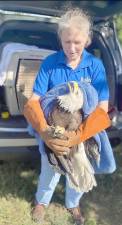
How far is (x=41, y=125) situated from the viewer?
9.70 ft

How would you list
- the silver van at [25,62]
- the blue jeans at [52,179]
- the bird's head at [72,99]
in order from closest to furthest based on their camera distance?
1. the bird's head at [72,99]
2. the blue jeans at [52,179]
3. the silver van at [25,62]

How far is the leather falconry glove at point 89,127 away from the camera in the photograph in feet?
9.70

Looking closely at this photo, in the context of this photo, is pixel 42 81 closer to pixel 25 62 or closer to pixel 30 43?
pixel 25 62

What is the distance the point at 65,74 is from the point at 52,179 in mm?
724

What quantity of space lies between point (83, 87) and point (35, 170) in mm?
1289

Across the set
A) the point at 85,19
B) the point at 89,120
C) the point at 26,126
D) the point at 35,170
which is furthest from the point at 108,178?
the point at 85,19

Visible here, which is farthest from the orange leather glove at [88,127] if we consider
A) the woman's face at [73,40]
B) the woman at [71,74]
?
the woman's face at [73,40]

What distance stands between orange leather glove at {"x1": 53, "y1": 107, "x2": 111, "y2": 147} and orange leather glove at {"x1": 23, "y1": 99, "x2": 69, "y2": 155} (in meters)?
0.04

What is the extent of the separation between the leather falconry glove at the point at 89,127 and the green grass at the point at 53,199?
83cm

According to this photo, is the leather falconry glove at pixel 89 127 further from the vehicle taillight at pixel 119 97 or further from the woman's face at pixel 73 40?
the vehicle taillight at pixel 119 97

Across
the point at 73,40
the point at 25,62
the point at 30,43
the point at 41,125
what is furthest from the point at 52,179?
the point at 30,43

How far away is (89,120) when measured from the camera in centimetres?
296

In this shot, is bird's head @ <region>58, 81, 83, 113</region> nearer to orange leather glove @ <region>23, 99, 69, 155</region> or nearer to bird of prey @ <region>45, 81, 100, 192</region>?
bird of prey @ <region>45, 81, 100, 192</region>

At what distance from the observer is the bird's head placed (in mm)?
2824
